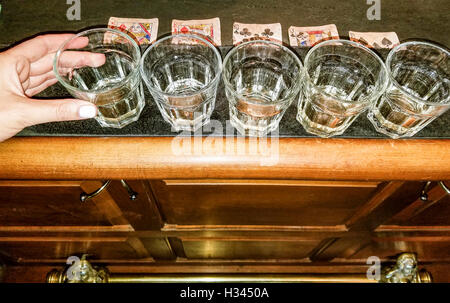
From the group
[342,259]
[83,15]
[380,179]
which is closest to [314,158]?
[380,179]

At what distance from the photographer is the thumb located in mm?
791

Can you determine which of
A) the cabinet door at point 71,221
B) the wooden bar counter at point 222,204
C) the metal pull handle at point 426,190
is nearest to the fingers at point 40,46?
the wooden bar counter at point 222,204

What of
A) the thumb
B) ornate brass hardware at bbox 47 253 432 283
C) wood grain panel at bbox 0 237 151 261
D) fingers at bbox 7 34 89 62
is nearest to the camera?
the thumb

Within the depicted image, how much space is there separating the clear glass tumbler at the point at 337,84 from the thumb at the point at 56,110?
0.53 m

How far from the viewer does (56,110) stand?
0.79m

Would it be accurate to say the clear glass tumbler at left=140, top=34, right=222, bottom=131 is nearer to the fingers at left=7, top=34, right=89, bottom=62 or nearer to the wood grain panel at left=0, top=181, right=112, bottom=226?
the fingers at left=7, top=34, right=89, bottom=62

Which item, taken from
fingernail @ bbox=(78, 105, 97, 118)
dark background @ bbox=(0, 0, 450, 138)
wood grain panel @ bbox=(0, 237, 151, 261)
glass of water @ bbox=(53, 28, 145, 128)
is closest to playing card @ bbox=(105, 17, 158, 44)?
dark background @ bbox=(0, 0, 450, 138)

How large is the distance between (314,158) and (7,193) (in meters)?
0.93

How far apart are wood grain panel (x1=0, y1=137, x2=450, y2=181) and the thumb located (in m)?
0.06

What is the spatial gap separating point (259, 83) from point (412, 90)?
43cm

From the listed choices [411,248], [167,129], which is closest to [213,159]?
[167,129]

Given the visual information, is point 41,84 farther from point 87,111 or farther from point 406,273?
point 406,273
